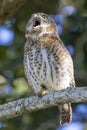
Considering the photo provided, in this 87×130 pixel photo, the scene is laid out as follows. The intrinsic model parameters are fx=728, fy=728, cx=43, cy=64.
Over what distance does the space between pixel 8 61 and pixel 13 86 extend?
1.03 feet

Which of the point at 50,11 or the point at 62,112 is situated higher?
the point at 50,11

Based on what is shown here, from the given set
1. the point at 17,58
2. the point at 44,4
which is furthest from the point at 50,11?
the point at 17,58

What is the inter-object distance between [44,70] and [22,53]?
1.98 meters

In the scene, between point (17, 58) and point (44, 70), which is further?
point (17, 58)

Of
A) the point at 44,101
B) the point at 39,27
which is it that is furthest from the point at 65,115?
the point at 44,101

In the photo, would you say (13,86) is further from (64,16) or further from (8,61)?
(64,16)

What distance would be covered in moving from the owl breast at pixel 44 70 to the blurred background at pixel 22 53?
5.15ft

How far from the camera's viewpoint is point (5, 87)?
8.84 meters

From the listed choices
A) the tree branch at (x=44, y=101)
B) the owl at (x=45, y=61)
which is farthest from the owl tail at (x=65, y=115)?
the tree branch at (x=44, y=101)

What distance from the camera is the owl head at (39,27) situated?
702 centimetres

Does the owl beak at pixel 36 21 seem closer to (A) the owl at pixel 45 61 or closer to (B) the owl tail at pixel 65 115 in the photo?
(A) the owl at pixel 45 61

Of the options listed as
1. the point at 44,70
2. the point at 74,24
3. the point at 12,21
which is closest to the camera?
the point at 44,70

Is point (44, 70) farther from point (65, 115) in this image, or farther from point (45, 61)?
point (65, 115)

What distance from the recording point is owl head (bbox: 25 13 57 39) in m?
7.02
